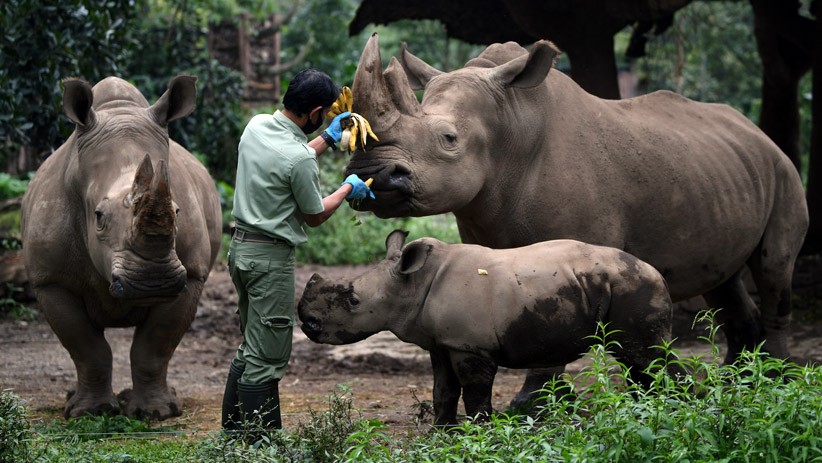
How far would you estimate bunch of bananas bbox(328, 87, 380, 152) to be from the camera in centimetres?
562

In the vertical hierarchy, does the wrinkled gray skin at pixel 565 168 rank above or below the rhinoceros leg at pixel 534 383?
above

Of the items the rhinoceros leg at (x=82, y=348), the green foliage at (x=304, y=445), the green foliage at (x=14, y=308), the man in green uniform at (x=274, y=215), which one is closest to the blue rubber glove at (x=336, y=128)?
the man in green uniform at (x=274, y=215)

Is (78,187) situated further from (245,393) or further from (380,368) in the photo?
(380,368)

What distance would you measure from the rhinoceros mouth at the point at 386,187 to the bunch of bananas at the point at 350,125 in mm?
118

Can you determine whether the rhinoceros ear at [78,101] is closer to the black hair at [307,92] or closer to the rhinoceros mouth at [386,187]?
the black hair at [307,92]

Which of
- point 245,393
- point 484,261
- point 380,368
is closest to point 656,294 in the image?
point 484,261

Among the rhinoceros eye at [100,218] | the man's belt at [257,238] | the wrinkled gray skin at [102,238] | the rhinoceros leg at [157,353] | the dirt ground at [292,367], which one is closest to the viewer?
the man's belt at [257,238]

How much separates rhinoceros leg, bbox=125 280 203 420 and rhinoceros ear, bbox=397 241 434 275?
5.99 feet

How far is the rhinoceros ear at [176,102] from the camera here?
682 cm

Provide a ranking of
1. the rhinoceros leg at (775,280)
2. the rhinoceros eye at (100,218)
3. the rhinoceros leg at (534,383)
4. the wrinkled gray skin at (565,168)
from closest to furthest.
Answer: the wrinkled gray skin at (565,168), the rhinoceros eye at (100,218), the rhinoceros leg at (534,383), the rhinoceros leg at (775,280)

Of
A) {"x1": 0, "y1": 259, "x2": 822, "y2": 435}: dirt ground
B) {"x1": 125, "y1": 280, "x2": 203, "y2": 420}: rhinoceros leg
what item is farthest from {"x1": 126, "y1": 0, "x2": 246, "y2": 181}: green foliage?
{"x1": 125, "y1": 280, "x2": 203, "y2": 420}: rhinoceros leg

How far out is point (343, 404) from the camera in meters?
5.04

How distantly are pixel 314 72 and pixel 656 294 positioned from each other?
6.43ft

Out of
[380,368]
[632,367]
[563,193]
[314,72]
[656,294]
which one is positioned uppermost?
[314,72]
